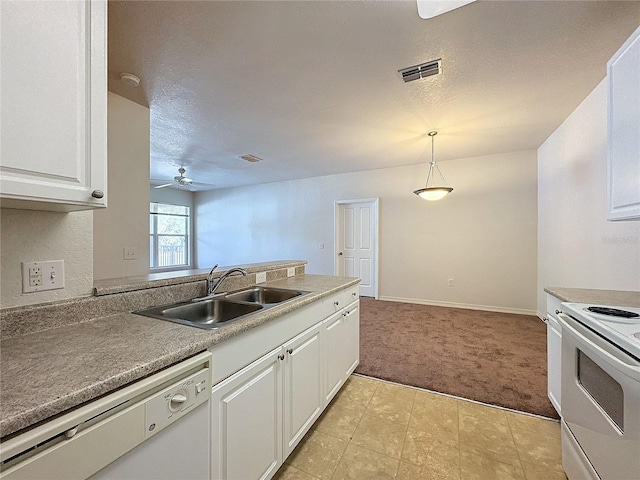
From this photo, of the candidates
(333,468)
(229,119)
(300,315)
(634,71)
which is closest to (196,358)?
(300,315)

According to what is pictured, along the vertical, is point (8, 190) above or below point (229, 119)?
below

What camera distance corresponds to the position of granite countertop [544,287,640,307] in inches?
59.8

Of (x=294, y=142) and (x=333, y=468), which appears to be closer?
(x=333, y=468)

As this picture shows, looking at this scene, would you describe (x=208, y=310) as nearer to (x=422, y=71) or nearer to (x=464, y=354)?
(x=422, y=71)

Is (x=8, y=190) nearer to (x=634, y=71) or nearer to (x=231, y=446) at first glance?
(x=231, y=446)

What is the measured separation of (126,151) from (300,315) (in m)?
2.38

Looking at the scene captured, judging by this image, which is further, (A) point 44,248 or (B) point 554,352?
(B) point 554,352

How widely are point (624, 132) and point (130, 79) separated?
3333 millimetres

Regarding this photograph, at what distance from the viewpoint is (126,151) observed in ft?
8.24

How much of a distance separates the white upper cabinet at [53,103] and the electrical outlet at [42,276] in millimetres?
232

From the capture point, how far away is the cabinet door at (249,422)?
3.26ft

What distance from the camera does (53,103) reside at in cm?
83

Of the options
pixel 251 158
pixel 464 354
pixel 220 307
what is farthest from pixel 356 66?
A: pixel 464 354

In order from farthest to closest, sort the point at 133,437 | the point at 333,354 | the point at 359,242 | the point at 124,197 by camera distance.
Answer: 1. the point at 359,242
2. the point at 124,197
3. the point at 333,354
4. the point at 133,437
